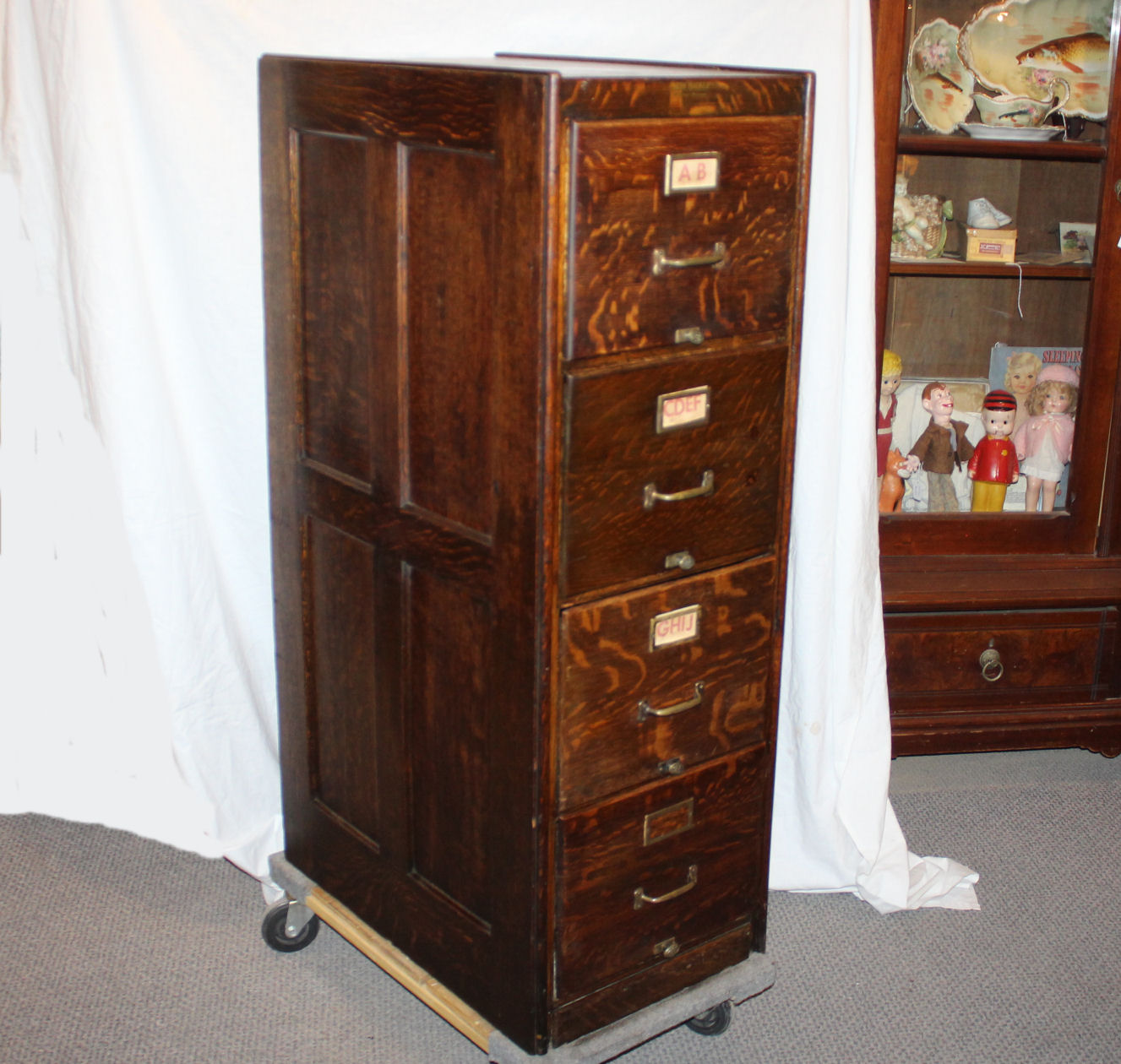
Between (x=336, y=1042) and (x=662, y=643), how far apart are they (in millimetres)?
746

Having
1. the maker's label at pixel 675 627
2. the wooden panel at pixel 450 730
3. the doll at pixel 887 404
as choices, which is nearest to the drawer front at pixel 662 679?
the maker's label at pixel 675 627

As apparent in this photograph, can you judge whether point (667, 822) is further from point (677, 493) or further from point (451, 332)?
point (451, 332)

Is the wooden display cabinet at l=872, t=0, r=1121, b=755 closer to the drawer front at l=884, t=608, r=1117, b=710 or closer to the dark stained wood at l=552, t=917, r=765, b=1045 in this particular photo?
the drawer front at l=884, t=608, r=1117, b=710

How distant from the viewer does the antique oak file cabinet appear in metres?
1.39

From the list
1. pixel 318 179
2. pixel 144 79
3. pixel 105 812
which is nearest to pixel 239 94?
pixel 144 79

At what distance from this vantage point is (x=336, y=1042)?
1839 mm

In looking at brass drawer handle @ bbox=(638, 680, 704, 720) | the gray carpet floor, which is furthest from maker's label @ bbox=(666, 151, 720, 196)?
the gray carpet floor

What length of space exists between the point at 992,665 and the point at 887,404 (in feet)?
1.63

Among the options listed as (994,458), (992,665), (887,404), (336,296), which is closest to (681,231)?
(336,296)

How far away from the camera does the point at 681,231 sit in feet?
4.70

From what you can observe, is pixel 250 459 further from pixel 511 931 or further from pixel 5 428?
pixel 511 931

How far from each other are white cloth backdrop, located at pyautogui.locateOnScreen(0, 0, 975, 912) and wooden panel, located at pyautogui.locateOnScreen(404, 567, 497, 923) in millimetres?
463

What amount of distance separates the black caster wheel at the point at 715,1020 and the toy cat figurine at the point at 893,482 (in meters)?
0.95

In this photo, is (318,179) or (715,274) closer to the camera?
(715,274)
